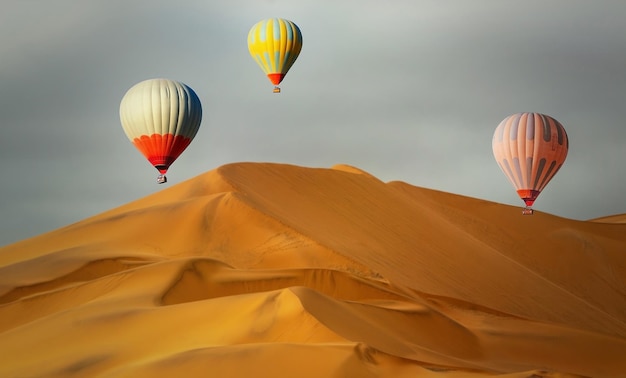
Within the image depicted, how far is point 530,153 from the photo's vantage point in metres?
40.2

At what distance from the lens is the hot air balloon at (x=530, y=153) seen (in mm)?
40094

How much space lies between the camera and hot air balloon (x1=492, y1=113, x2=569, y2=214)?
40.1 metres

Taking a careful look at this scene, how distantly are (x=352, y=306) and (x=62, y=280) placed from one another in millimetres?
9035

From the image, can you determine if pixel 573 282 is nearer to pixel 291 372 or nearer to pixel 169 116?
pixel 169 116

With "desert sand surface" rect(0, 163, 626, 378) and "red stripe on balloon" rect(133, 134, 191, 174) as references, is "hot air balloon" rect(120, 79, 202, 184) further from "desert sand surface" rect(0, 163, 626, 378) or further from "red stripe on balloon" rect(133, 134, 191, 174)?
"desert sand surface" rect(0, 163, 626, 378)

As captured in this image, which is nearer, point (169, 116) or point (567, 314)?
point (169, 116)

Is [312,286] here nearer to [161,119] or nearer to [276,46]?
[161,119]

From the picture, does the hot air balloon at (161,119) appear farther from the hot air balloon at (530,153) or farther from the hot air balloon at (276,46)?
the hot air balloon at (530,153)

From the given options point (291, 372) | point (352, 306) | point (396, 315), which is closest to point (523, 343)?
point (396, 315)

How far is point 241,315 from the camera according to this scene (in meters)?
24.5

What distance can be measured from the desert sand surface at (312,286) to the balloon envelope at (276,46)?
12.5ft

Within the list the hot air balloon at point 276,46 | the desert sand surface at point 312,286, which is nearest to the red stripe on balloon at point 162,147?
the desert sand surface at point 312,286

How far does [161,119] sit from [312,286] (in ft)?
27.4

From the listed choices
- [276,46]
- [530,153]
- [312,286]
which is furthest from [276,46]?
[312,286]
